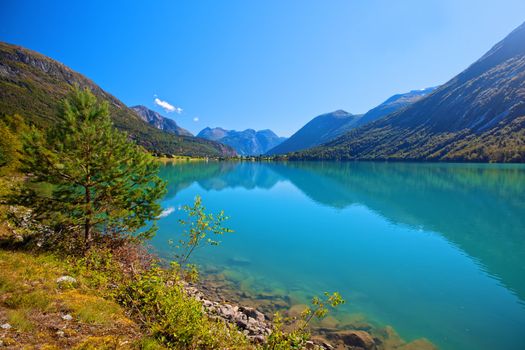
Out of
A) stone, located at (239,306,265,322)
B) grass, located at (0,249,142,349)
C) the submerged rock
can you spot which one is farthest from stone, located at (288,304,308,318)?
grass, located at (0,249,142,349)

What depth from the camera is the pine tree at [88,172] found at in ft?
41.2

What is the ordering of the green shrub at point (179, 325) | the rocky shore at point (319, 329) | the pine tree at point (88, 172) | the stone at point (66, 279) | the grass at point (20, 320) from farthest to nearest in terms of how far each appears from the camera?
the pine tree at point (88, 172)
the rocky shore at point (319, 329)
the stone at point (66, 279)
the green shrub at point (179, 325)
the grass at point (20, 320)

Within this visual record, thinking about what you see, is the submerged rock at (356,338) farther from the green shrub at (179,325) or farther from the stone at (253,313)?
the green shrub at (179,325)

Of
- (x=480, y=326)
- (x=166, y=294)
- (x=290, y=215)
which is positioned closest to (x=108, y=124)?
(x=166, y=294)

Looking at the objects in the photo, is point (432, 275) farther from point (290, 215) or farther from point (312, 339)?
point (290, 215)

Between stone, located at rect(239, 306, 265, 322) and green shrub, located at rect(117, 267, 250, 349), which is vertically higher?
green shrub, located at rect(117, 267, 250, 349)

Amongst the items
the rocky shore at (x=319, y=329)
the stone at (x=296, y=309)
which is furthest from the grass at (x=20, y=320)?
the stone at (x=296, y=309)

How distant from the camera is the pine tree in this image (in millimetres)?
12562

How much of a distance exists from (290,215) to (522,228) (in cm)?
2703

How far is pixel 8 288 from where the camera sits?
8602 mm

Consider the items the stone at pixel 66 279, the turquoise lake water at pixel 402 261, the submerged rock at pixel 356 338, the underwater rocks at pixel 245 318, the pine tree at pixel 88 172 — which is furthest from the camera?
the turquoise lake water at pixel 402 261

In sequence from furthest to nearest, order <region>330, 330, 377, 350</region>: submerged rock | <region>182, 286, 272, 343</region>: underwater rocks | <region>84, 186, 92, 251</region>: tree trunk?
<region>84, 186, 92, 251</region>: tree trunk
<region>330, 330, 377, 350</region>: submerged rock
<region>182, 286, 272, 343</region>: underwater rocks

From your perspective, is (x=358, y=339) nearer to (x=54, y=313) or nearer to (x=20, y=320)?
(x=54, y=313)

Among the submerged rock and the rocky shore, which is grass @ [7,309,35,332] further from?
the submerged rock
